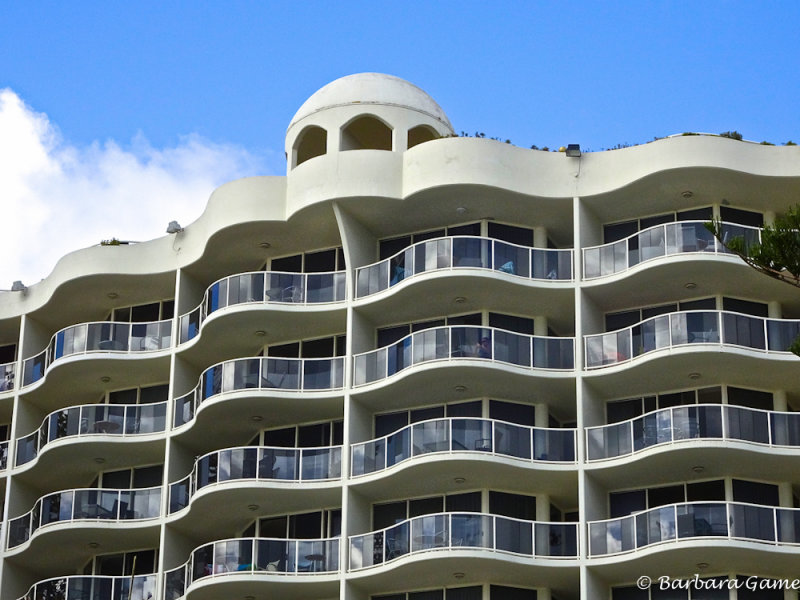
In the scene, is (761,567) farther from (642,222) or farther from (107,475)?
(107,475)

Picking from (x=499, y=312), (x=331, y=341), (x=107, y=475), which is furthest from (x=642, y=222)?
(x=107, y=475)

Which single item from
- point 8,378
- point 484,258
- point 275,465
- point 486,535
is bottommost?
point 486,535

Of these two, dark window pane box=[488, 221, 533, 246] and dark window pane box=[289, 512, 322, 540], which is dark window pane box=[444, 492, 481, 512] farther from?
→ dark window pane box=[488, 221, 533, 246]

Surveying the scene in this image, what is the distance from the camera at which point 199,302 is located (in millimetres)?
60938

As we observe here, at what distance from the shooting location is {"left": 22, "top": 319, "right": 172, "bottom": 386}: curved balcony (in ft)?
197

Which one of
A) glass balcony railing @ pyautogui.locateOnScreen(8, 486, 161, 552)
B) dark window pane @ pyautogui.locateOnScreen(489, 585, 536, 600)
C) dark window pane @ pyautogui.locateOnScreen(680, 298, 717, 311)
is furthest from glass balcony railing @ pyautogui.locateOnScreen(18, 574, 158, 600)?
dark window pane @ pyautogui.locateOnScreen(680, 298, 717, 311)

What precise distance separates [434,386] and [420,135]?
35.4ft

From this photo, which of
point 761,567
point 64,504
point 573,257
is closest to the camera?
point 761,567

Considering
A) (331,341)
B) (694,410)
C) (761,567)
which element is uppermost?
(331,341)

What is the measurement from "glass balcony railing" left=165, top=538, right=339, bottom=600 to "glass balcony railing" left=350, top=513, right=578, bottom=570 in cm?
226

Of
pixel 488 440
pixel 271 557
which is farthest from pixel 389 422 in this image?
pixel 271 557

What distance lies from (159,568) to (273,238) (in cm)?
1084

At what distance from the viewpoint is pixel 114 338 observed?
199ft

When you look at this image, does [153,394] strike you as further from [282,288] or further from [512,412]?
[512,412]
